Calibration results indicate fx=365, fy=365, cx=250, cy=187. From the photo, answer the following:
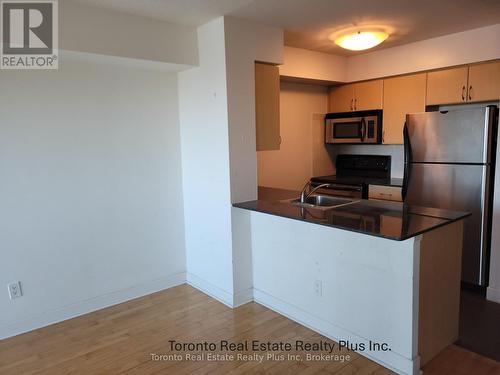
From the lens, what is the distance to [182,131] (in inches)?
138

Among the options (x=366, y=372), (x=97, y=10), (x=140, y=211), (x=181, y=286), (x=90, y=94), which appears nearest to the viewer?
(x=366, y=372)

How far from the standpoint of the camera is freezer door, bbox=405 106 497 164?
3.11 metres

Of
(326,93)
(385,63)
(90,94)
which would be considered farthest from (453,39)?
(90,94)

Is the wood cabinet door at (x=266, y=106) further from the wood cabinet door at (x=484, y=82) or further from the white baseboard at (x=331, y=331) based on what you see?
the wood cabinet door at (x=484, y=82)

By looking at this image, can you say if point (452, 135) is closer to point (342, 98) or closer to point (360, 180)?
point (360, 180)

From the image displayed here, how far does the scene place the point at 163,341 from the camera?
2652mm

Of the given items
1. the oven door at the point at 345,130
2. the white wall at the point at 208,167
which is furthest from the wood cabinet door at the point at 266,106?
the oven door at the point at 345,130

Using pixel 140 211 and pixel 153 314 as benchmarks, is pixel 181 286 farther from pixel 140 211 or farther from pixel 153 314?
pixel 140 211

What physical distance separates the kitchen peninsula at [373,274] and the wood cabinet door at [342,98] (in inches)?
72.6

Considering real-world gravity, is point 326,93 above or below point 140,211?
above

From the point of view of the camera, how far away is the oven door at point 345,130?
4254mm

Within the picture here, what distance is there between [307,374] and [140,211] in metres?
2.01

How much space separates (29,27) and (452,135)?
345 centimetres

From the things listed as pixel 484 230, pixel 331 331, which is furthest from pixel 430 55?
pixel 331 331
